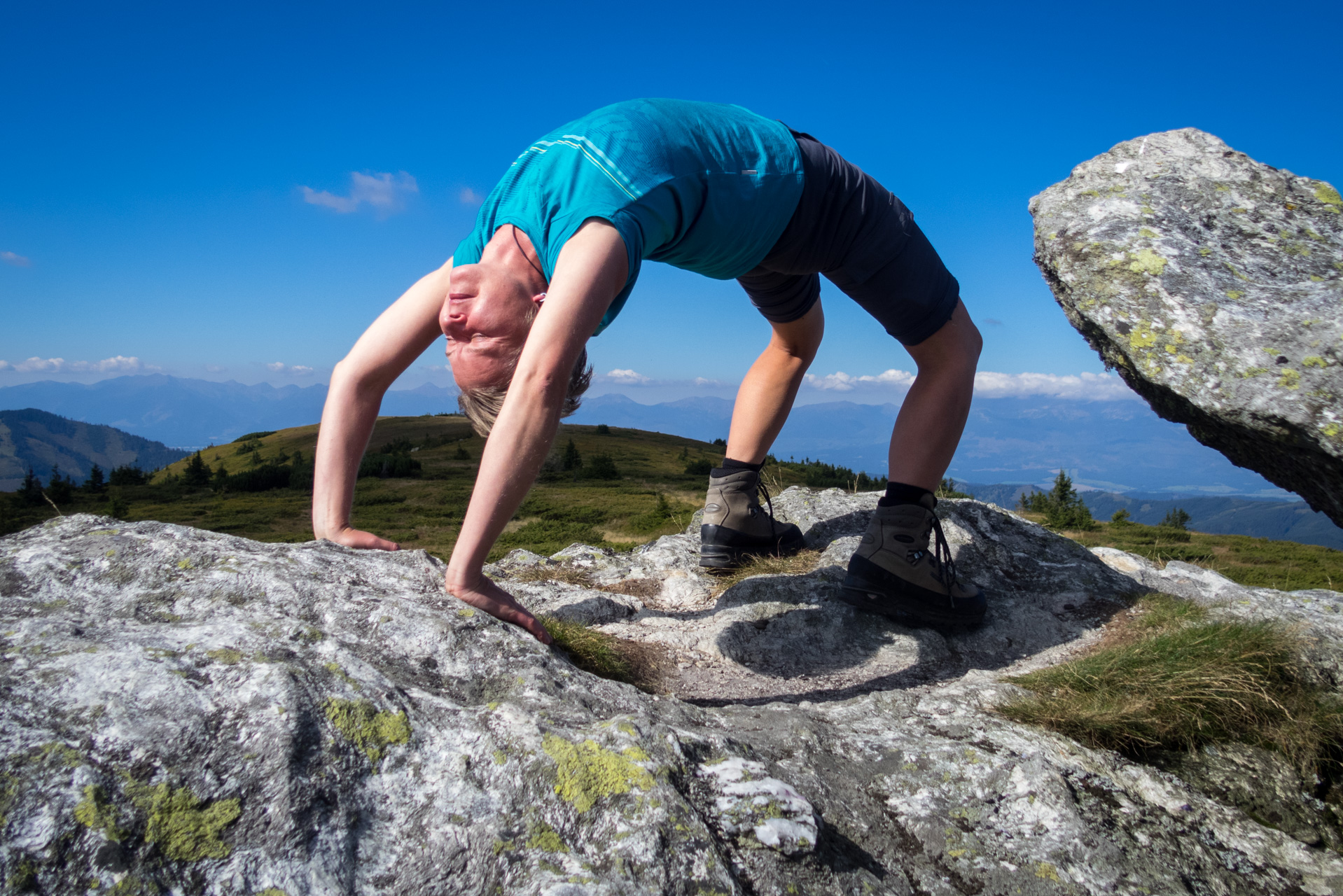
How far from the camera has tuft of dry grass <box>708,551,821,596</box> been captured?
17.8 feet

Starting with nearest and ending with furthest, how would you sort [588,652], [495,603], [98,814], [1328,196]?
[98,814]
[495,603]
[588,652]
[1328,196]

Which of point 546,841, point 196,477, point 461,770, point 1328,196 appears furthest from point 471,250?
point 196,477

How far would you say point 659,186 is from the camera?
2.91 m

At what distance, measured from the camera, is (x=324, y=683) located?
6.52 ft

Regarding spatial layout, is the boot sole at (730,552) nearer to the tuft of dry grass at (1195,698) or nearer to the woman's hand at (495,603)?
the tuft of dry grass at (1195,698)

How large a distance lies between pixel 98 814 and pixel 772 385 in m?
4.33

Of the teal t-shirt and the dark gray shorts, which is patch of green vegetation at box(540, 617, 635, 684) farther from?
the dark gray shorts

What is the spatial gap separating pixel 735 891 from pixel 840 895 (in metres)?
0.32

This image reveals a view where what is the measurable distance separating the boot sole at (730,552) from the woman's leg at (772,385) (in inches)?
28.0

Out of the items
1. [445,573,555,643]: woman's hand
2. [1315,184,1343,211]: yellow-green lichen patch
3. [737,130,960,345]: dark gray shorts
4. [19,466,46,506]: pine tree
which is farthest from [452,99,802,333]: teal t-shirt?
[19,466,46,506]: pine tree

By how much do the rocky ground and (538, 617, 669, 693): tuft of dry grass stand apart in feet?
1.03

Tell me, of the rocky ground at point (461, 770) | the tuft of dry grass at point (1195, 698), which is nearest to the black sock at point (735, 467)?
the rocky ground at point (461, 770)

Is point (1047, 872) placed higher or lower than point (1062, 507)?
lower

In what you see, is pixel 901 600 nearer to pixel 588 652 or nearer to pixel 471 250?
pixel 588 652
